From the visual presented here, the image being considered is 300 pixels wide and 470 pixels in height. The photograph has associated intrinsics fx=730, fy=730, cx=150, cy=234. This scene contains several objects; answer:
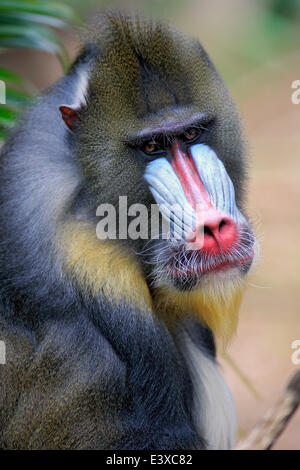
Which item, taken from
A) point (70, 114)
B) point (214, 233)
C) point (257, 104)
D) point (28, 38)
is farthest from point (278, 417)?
point (257, 104)

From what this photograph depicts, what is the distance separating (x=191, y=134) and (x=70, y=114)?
56 centimetres

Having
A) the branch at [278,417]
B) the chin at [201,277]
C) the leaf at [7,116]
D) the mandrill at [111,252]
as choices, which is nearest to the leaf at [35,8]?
the leaf at [7,116]

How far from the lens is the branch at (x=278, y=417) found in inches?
154

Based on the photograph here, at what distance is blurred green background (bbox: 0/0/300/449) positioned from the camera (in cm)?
449

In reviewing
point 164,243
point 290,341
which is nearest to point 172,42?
point 164,243

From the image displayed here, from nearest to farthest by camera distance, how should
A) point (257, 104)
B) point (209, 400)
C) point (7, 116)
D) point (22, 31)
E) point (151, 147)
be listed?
point (151, 147) → point (209, 400) → point (7, 116) → point (22, 31) → point (257, 104)

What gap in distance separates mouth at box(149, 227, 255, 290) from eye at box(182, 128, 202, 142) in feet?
1.59

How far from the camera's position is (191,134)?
3346mm

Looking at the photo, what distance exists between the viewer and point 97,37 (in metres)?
3.46

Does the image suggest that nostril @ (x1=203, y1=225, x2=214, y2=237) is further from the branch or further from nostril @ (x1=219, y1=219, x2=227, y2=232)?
the branch

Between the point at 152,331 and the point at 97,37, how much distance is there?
4.63ft

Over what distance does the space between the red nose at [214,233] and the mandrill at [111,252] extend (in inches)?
3.0

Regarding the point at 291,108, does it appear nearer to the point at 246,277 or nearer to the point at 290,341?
the point at 290,341

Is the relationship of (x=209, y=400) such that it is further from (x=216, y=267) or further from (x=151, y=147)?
(x=151, y=147)
